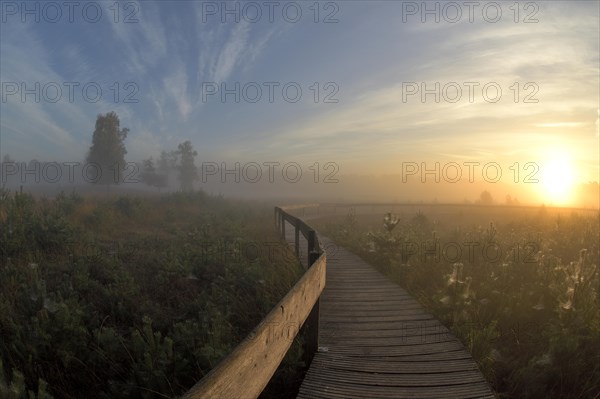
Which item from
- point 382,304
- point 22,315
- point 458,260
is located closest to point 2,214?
point 22,315

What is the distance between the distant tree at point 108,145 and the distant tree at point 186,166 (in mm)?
30560

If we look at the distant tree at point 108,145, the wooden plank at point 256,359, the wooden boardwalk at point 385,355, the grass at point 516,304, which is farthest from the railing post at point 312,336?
the distant tree at point 108,145

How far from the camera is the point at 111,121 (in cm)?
5103

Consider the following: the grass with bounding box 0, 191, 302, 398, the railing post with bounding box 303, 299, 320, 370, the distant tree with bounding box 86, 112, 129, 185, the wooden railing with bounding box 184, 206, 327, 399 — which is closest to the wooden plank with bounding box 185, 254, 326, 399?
the wooden railing with bounding box 184, 206, 327, 399

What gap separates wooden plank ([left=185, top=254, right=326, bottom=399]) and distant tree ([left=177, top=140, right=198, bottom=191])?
3306 inches

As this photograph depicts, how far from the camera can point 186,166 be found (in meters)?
84.1

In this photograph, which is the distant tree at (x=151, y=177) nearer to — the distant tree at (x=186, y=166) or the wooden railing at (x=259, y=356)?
the distant tree at (x=186, y=166)

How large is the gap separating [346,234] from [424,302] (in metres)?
8.01

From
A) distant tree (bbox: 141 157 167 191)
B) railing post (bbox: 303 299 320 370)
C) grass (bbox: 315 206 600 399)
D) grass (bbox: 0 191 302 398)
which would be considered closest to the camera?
grass (bbox: 0 191 302 398)

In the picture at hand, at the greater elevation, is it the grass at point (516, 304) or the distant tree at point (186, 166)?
the distant tree at point (186, 166)

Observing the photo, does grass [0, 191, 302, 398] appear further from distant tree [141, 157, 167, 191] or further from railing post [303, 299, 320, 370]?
distant tree [141, 157, 167, 191]

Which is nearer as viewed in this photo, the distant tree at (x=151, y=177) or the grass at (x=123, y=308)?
the grass at (x=123, y=308)

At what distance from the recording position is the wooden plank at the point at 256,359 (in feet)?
5.04

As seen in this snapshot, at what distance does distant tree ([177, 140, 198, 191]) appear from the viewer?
83375 millimetres
